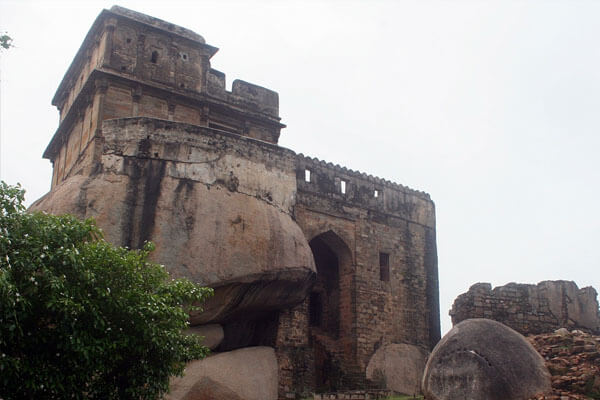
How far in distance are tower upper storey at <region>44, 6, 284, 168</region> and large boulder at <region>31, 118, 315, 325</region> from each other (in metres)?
3.14

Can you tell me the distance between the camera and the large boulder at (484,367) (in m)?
10.2

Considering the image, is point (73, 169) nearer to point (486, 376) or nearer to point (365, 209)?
point (365, 209)

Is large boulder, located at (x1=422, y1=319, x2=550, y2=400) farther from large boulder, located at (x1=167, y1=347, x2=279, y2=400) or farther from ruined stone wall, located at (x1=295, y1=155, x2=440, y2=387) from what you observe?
ruined stone wall, located at (x1=295, y1=155, x2=440, y2=387)

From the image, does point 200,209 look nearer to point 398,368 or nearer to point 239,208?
point 239,208

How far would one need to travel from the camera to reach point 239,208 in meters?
14.6

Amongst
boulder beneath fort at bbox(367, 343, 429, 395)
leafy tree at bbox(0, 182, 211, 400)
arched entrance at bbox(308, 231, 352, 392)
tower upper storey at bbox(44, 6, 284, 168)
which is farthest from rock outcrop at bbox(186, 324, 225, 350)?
tower upper storey at bbox(44, 6, 284, 168)

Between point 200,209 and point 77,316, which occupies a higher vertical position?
point 200,209

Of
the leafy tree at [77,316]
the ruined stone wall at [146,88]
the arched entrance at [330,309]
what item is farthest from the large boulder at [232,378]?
the ruined stone wall at [146,88]

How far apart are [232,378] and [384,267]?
21.4ft

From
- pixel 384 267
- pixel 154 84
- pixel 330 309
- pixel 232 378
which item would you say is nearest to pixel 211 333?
pixel 232 378

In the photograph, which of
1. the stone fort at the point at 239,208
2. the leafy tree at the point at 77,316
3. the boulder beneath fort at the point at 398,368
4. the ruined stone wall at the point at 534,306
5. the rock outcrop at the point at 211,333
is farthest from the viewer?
the boulder beneath fort at the point at 398,368

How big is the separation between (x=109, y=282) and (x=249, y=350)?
647cm

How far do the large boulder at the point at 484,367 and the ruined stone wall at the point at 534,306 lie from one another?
3.16 meters

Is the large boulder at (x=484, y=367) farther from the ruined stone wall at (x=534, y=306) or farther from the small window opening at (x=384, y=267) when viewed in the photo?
the small window opening at (x=384, y=267)
